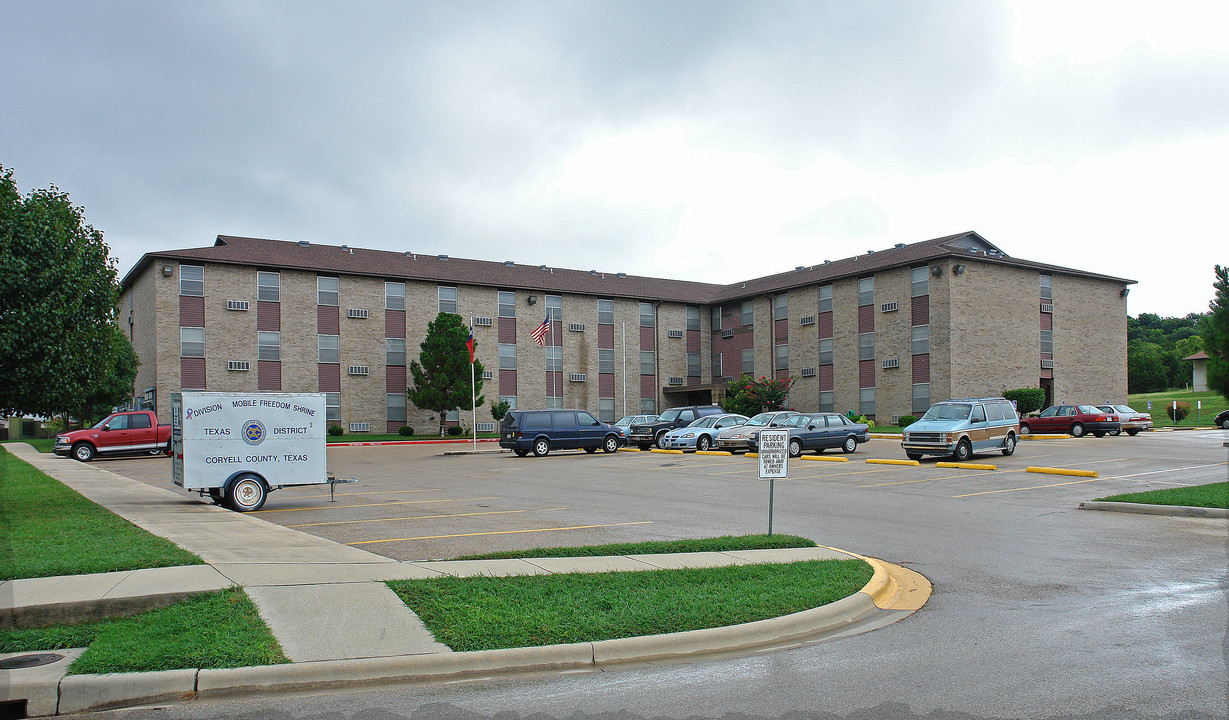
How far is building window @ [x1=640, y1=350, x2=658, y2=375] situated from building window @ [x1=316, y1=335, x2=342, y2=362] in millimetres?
22256

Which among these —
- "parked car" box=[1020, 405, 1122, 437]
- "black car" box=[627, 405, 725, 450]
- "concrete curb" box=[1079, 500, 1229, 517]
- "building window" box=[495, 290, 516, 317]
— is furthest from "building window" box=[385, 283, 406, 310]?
"concrete curb" box=[1079, 500, 1229, 517]

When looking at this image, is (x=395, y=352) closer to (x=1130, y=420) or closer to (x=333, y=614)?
(x=1130, y=420)

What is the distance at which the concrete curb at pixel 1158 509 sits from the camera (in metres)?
13.4

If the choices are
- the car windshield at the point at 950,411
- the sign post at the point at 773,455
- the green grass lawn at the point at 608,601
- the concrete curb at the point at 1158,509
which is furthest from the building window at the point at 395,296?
the green grass lawn at the point at 608,601

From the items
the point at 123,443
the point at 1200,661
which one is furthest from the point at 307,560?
the point at 123,443

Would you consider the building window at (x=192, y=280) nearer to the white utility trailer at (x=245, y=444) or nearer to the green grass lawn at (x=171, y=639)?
the white utility trailer at (x=245, y=444)

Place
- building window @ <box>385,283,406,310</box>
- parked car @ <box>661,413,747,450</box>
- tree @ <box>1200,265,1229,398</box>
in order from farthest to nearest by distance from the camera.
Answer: building window @ <box>385,283,406,310</box> → parked car @ <box>661,413,747,450</box> → tree @ <box>1200,265,1229,398</box>

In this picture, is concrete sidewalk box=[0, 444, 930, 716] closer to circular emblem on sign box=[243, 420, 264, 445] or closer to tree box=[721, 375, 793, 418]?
circular emblem on sign box=[243, 420, 264, 445]

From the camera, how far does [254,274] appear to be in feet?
160

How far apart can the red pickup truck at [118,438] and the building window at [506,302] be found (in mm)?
26575

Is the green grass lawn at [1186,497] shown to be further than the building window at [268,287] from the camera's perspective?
No

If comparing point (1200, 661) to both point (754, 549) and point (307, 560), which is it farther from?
point (307, 560)

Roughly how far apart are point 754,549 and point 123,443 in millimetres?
30371

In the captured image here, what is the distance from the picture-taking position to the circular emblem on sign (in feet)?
50.6
